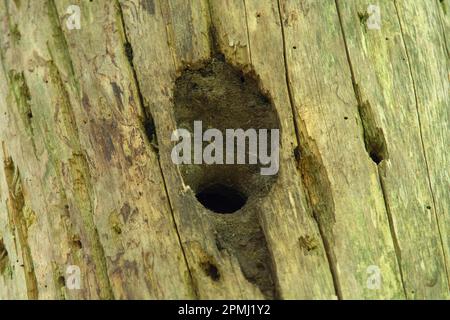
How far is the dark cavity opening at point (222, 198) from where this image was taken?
14.4ft

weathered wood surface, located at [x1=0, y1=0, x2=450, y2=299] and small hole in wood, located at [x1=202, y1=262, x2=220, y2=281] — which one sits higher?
weathered wood surface, located at [x1=0, y1=0, x2=450, y2=299]

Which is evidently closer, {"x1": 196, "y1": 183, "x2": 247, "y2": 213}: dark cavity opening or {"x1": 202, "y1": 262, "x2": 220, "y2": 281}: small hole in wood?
{"x1": 202, "y1": 262, "x2": 220, "y2": 281}: small hole in wood

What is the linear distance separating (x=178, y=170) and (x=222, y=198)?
0.70 m

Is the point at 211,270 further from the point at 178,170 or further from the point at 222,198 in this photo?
the point at 222,198

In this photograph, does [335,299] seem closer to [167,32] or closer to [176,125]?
[176,125]

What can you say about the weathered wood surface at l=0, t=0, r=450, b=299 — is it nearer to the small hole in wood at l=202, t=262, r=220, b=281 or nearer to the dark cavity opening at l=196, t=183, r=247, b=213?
the small hole in wood at l=202, t=262, r=220, b=281

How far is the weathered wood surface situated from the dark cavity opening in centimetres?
50

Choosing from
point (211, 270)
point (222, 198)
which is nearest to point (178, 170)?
point (211, 270)

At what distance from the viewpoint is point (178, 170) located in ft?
12.8

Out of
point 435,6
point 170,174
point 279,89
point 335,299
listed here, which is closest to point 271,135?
point 279,89

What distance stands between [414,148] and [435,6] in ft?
2.98

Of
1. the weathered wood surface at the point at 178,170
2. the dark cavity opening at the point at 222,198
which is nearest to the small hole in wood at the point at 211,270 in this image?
the weathered wood surface at the point at 178,170

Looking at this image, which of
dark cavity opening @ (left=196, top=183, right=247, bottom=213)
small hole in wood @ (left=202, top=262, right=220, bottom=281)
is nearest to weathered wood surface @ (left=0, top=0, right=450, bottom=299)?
small hole in wood @ (left=202, top=262, right=220, bottom=281)

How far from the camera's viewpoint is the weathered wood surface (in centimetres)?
379
